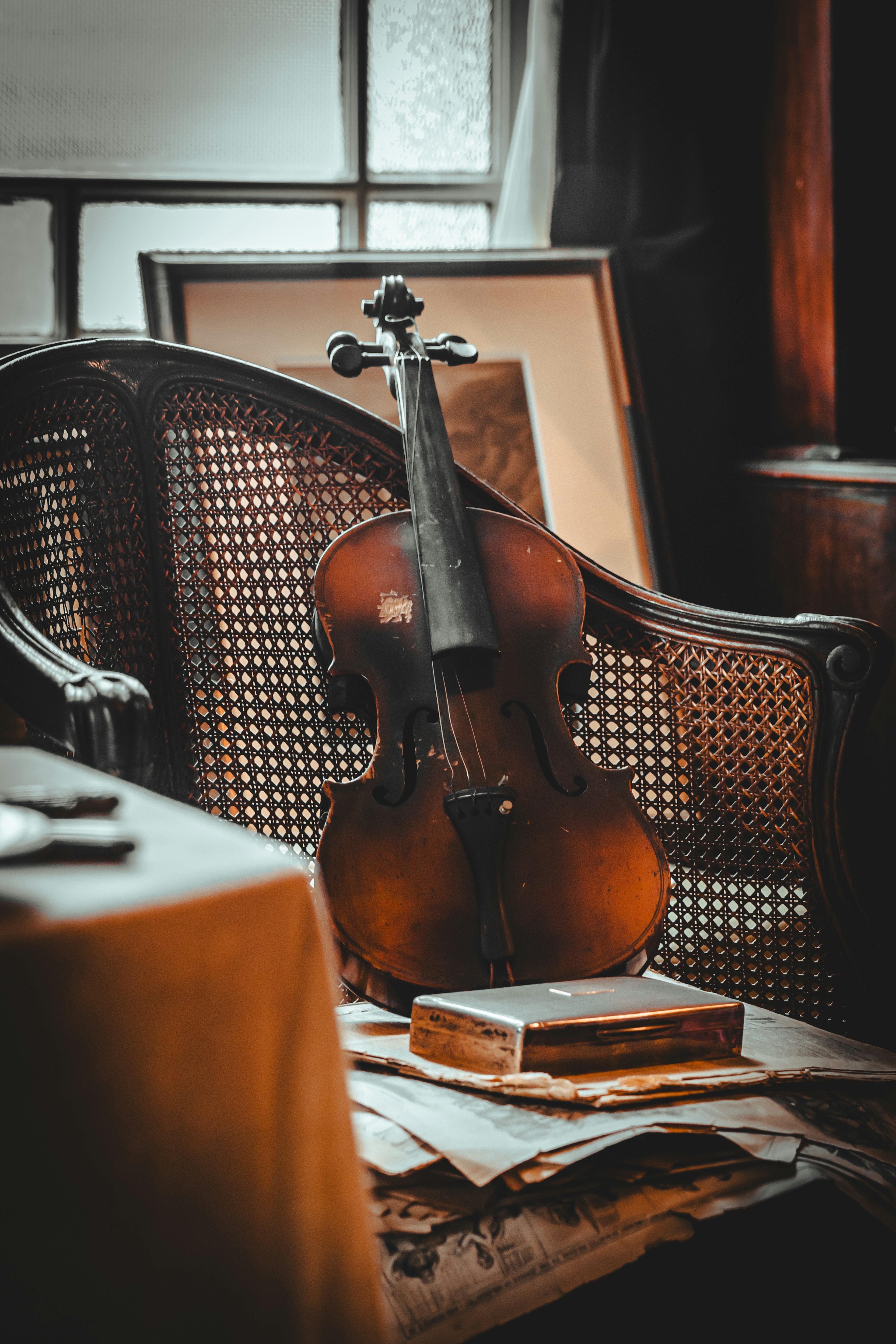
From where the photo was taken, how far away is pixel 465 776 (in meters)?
0.95

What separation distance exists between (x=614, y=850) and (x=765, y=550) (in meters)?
1.33

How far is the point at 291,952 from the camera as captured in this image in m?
0.44

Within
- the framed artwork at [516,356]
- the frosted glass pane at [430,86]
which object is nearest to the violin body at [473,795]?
the framed artwork at [516,356]

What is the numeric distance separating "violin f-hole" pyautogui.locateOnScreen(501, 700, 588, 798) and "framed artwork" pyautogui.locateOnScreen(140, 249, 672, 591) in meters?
1.11

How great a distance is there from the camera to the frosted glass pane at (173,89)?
209 cm

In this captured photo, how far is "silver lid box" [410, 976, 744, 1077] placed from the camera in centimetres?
75

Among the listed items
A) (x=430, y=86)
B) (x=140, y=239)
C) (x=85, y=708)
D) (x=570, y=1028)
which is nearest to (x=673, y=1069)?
(x=570, y=1028)

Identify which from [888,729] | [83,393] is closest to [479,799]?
[83,393]

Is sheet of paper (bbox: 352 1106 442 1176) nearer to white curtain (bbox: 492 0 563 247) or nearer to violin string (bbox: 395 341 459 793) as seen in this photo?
violin string (bbox: 395 341 459 793)

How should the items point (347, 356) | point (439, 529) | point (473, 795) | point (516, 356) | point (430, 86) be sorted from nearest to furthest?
point (473, 795), point (439, 529), point (347, 356), point (516, 356), point (430, 86)

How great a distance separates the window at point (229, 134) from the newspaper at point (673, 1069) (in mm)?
1640

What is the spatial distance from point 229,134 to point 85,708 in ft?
6.28

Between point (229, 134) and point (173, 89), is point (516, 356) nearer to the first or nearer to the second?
point (229, 134)

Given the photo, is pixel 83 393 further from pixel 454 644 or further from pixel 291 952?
pixel 291 952
